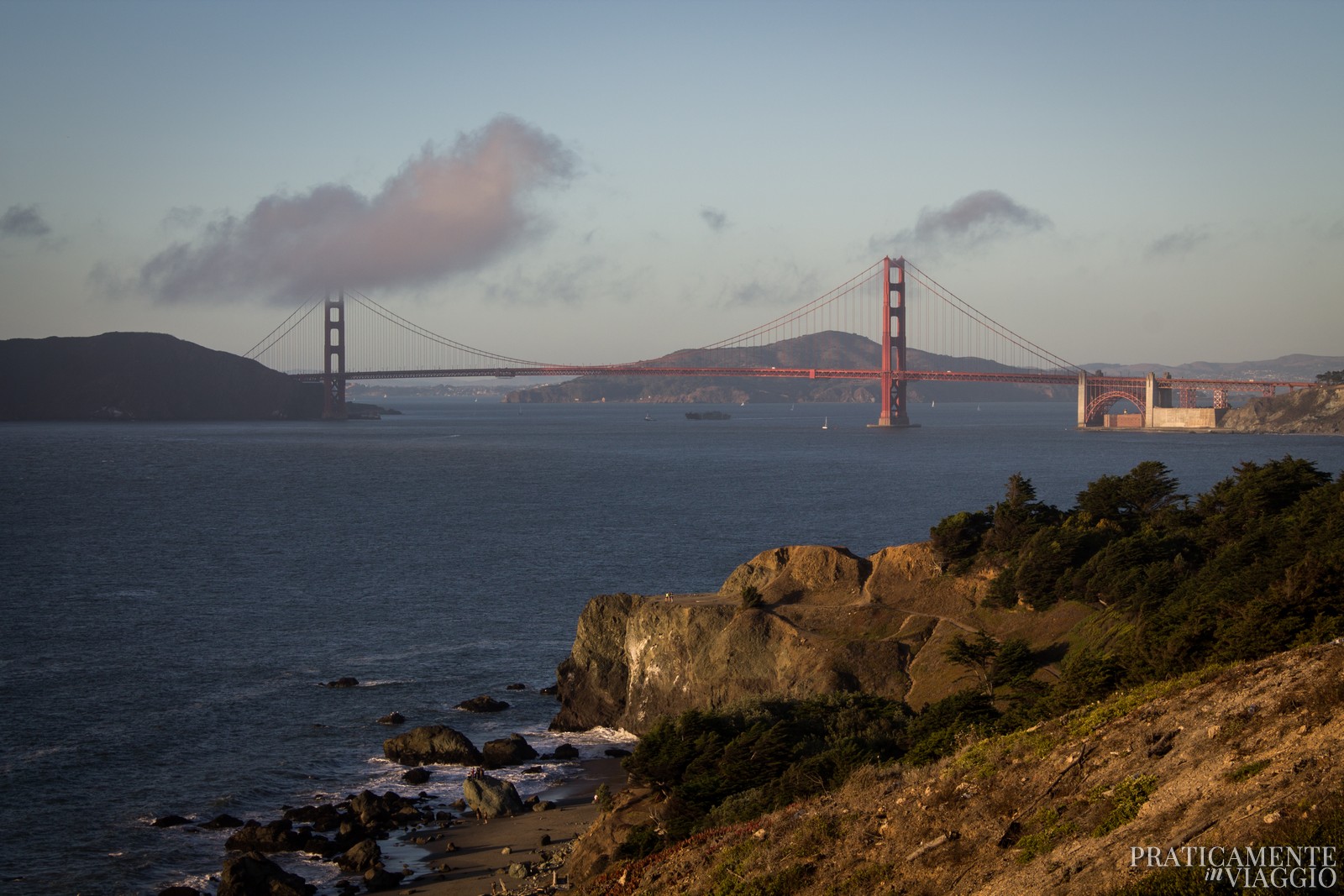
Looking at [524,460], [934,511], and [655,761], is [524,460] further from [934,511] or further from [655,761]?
[655,761]

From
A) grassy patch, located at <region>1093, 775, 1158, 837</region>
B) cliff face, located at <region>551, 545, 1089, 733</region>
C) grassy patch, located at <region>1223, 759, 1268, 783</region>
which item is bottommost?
cliff face, located at <region>551, 545, 1089, 733</region>

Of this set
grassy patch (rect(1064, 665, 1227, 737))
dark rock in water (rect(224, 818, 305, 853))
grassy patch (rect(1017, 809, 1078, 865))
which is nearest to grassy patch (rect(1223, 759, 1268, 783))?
grassy patch (rect(1017, 809, 1078, 865))

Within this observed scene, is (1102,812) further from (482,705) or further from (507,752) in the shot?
(482,705)

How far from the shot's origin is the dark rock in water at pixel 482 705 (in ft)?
108

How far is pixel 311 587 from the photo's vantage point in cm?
4947

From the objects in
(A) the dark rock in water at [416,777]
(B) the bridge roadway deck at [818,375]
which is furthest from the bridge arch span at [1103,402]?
(A) the dark rock in water at [416,777]

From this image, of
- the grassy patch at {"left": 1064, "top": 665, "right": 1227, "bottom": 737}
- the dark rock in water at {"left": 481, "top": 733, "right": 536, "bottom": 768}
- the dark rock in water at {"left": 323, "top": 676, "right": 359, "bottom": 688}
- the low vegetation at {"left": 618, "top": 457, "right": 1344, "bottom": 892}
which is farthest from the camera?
the dark rock in water at {"left": 323, "top": 676, "right": 359, "bottom": 688}


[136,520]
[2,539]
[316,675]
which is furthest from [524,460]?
[316,675]

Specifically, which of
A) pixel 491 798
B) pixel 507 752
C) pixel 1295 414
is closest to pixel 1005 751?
pixel 491 798

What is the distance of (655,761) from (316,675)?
56.3 ft

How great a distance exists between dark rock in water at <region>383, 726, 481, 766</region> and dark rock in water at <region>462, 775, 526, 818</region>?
281cm

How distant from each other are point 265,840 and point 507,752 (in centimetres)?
661

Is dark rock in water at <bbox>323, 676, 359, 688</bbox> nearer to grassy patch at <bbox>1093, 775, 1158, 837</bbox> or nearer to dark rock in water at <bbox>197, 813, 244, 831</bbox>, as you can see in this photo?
dark rock in water at <bbox>197, 813, 244, 831</bbox>

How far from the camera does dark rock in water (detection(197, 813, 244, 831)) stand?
24.3 meters
